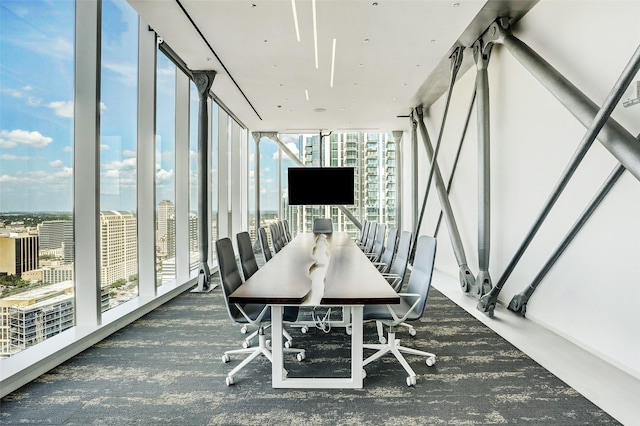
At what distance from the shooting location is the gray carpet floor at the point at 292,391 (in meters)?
2.08

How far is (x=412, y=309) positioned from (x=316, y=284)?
2.51 ft

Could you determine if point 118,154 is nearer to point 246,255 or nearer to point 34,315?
point 34,315

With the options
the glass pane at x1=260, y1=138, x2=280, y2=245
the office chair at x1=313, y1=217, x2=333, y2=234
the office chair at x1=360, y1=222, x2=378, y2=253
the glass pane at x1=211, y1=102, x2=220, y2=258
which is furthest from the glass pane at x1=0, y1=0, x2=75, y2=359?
the glass pane at x1=260, y1=138, x2=280, y2=245

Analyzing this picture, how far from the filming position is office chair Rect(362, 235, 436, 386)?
99.1 inches

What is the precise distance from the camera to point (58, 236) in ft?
9.96

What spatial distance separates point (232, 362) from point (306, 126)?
23.4 ft

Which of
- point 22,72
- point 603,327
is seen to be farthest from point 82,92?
point 603,327

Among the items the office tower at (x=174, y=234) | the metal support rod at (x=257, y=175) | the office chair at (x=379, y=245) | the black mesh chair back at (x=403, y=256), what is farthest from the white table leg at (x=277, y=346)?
the metal support rod at (x=257, y=175)

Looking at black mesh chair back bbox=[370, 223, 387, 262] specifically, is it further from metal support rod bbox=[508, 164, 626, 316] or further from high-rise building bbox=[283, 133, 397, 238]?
high-rise building bbox=[283, 133, 397, 238]

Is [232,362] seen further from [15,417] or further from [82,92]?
[82,92]

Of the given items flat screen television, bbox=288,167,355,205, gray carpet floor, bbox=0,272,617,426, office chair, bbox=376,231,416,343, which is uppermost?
flat screen television, bbox=288,167,355,205

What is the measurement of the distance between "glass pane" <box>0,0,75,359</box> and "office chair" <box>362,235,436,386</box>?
2783mm

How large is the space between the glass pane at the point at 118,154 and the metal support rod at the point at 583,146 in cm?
438

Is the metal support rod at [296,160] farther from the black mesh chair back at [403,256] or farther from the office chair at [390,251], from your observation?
the black mesh chair back at [403,256]
